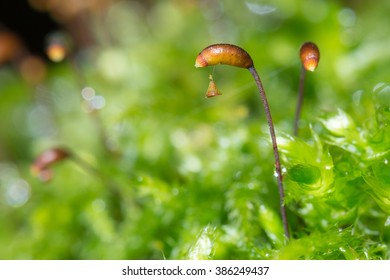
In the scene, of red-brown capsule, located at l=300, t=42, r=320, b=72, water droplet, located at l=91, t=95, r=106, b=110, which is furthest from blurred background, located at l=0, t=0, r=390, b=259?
red-brown capsule, located at l=300, t=42, r=320, b=72

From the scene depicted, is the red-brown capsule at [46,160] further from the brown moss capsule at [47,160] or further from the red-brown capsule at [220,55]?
the red-brown capsule at [220,55]

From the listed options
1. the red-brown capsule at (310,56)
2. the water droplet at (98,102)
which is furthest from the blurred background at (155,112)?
the red-brown capsule at (310,56)

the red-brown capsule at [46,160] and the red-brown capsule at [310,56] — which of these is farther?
the red-brown capsule at [46,160]

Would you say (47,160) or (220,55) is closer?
(220,55)

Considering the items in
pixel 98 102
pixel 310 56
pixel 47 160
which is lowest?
pixel 98 102

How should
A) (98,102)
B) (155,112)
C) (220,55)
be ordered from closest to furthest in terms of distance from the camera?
(220,55), (155,112), (98,102)

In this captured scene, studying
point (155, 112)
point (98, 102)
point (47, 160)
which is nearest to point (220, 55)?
point (47, 160)

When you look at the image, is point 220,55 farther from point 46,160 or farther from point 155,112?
point 155,112
